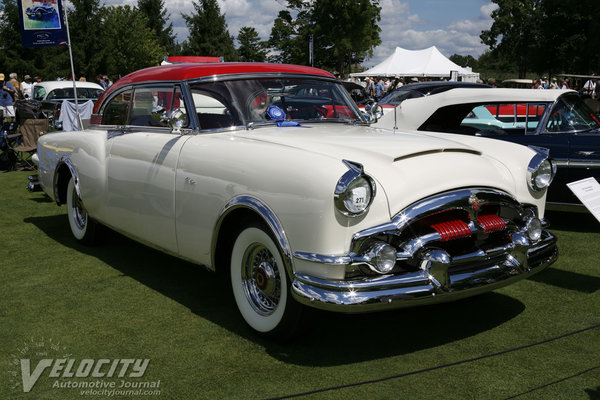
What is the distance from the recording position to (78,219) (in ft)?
19.4

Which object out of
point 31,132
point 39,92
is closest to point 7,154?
point 31,132

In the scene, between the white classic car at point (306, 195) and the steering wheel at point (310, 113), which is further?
the steering wheel at point (310, 113)

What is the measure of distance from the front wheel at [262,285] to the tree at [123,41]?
4646 centimetres

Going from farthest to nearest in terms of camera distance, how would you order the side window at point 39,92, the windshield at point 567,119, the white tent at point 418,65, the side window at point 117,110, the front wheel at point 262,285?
the white tent at point 418,65 < the side window at point 39,92 < the windshield at point 567,119 < the side window at point 117,110 < the front wheel at point 262,285

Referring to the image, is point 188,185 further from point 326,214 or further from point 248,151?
point 326,214

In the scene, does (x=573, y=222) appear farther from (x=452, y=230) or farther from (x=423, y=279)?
(x=423, y=279)

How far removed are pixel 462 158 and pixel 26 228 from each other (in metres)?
5.02

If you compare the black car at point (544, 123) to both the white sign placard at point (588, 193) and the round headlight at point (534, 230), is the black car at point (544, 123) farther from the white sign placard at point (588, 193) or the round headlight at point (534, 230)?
the round headlight at point (534, 230)

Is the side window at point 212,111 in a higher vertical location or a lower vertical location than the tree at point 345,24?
lower

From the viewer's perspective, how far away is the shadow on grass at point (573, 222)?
251 inches

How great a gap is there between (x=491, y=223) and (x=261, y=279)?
1.31 metres

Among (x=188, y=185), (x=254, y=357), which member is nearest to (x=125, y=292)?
(x=188, y=185)

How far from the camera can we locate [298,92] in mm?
4566

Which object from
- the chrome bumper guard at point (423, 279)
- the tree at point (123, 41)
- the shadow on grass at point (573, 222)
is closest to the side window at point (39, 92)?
the shadow on grass at point (573, 222)
